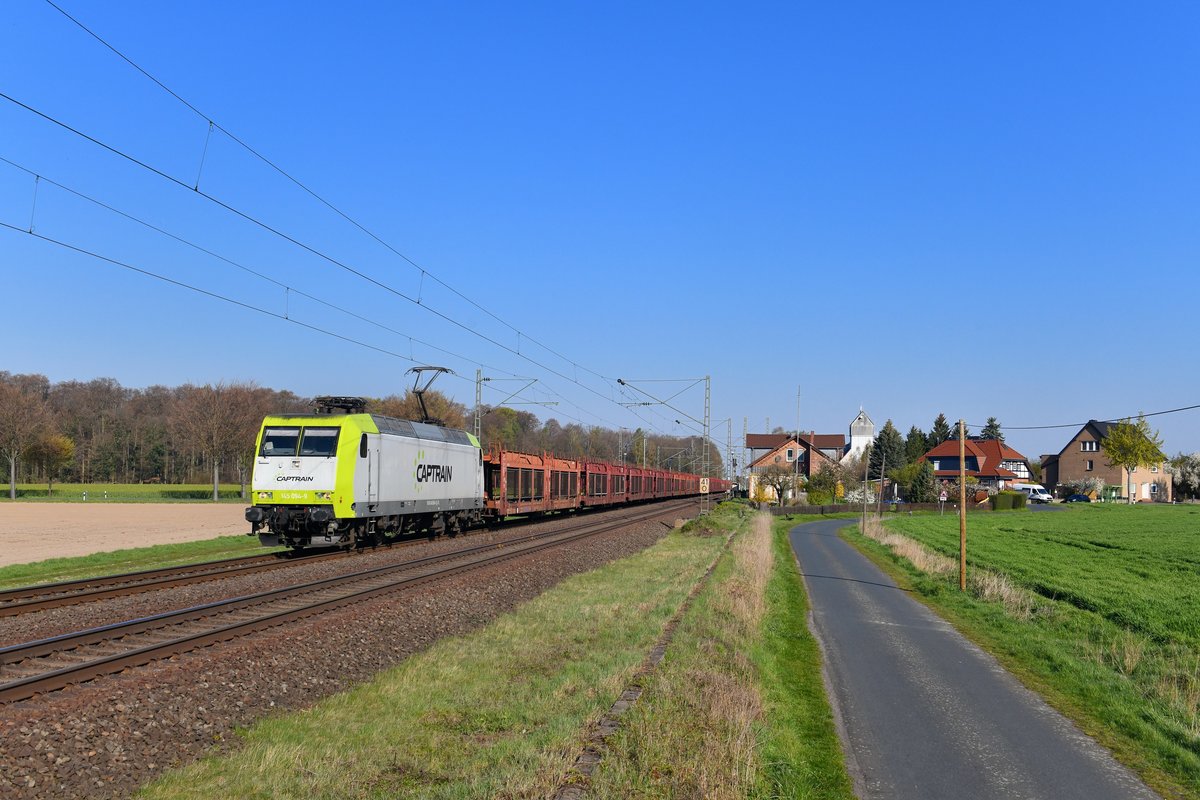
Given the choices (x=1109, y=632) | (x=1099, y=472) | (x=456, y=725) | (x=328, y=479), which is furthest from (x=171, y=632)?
(x=1099, y=472)

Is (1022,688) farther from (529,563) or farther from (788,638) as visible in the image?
(529,563)

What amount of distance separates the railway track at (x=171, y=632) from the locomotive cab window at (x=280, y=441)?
4.84m

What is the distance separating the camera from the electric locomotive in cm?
2389

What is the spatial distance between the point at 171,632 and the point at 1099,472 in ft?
440

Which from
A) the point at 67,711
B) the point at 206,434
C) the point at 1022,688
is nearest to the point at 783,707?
the point at 1022,688

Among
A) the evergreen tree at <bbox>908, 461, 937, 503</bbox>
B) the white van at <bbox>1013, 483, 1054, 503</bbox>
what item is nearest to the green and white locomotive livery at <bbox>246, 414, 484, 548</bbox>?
the evergreen tree at <bbox>908, 461, 937, 503</bbox>

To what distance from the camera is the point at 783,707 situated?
10.7 meters

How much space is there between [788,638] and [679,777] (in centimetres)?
971

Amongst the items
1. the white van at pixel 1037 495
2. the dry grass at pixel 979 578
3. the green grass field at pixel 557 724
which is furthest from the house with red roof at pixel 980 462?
the green grass field at pixel 557 724

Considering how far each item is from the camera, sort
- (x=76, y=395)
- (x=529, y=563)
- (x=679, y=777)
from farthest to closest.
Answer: (x=76, y=395), (x=529, y=563), (x=679, y=777)

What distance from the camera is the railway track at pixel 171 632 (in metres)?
10.3

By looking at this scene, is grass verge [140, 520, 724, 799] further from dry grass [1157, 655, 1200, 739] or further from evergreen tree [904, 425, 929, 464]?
evergreen tree [904, 425, 929, 464]

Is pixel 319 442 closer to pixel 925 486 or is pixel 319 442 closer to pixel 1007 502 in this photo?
pixel 1007 502

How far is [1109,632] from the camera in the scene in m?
17.1
